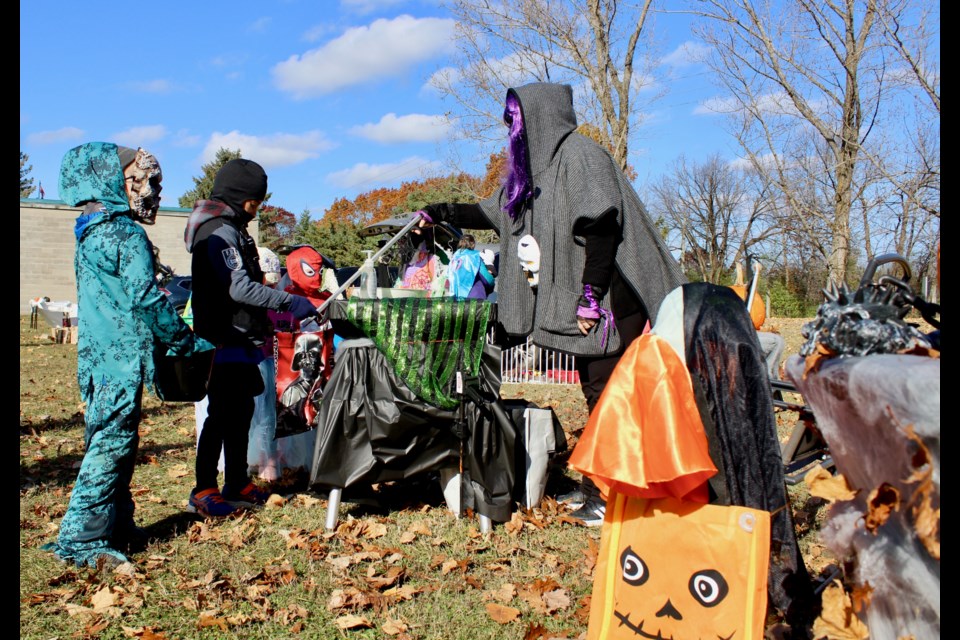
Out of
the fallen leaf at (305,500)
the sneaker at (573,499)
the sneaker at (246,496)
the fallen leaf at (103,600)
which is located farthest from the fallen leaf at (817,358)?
the sneaker at (246,496)

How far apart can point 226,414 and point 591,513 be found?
2.20 metres

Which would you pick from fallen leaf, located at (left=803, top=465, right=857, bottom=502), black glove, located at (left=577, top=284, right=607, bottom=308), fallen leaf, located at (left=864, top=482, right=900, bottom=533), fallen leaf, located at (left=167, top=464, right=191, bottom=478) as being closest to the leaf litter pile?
fallen leaf, located at (left=167, top=464, right=191, bottom=478)

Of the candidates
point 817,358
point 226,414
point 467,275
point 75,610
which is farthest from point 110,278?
point 467,275

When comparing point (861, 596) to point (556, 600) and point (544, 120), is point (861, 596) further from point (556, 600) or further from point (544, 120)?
point (544, 120)

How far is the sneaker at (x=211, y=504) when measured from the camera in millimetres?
4332

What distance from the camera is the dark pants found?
4.31m

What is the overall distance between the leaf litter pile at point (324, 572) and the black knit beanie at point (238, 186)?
1.85 metres

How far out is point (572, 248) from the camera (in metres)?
3.98

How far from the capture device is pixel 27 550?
12.6 ft

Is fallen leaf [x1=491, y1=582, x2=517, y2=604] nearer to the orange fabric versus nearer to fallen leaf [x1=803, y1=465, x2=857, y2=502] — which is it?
the orange fabric

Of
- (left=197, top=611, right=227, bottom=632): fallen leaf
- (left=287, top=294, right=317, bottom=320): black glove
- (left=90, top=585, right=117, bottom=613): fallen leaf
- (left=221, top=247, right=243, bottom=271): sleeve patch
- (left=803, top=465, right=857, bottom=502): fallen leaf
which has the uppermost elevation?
(left=221, top=247, right=243, bottom=271): sleeve patch

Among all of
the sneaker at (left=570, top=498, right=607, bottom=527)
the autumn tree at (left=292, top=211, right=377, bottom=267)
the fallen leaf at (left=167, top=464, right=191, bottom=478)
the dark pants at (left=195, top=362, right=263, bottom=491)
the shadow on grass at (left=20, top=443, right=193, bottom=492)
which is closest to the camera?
the sneaker at (left=570, top=498, right=607, bottom=527)

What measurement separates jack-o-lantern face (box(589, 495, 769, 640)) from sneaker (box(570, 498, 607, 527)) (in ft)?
6.02
